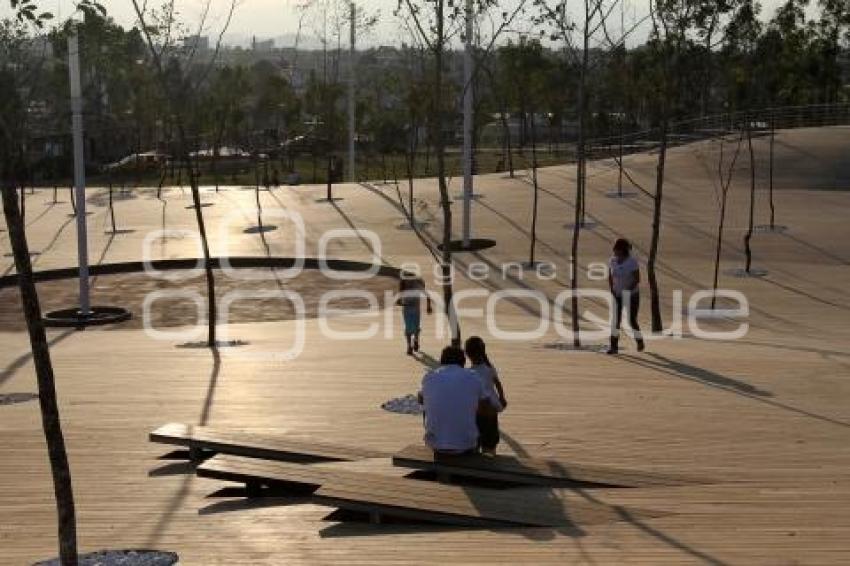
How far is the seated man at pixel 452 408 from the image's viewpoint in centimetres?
860

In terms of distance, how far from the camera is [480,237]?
105 ft

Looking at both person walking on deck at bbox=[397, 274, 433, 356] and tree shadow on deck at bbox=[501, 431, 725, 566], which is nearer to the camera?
tree shadow on deck at bbox=[501, 431, 725, 566]

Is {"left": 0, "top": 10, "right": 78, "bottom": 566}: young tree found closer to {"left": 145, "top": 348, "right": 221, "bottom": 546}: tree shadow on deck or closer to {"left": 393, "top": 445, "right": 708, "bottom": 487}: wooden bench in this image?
{"left": 145, "top": 348, "right": 221, "bottom": 546}: tree shadow on deck

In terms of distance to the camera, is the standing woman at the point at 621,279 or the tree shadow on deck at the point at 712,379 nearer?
the tree shadow on deck at the point at 712,379

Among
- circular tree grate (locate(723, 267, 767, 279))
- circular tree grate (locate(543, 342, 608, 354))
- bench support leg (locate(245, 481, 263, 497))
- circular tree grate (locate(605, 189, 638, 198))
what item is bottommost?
circular tree grate (locate(543, 342, 608, 354))

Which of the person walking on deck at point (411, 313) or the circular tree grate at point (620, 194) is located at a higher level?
the circular tree grate at point (620, 194)

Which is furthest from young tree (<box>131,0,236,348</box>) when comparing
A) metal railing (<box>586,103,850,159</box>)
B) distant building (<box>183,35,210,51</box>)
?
metal railing (<box>586,103,850,159</box>)

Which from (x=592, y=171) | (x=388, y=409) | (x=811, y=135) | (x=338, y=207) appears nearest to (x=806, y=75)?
(x=811, y=135)

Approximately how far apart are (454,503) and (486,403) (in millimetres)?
1479

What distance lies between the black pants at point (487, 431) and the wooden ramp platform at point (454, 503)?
1.03 metres

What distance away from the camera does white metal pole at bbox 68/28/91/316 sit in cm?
1961

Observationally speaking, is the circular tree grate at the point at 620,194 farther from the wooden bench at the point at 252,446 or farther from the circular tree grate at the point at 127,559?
the circular tree grate at the point at 127,559

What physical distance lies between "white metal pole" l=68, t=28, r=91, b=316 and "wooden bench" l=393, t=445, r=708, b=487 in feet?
40.9

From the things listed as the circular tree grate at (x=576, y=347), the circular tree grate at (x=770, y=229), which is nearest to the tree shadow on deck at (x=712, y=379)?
the circular tree grate at (x=576, y=347)
